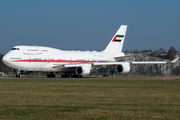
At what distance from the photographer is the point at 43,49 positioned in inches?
1970

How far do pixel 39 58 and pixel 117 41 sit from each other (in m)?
19.7

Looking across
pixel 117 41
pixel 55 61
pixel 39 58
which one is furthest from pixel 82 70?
pixel 117 41

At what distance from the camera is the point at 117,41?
63.2m

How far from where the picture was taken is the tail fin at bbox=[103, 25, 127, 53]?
205 feet

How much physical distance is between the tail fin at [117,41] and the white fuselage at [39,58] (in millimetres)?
8286

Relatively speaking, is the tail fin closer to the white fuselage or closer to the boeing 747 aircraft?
the boeing 747 aircraft

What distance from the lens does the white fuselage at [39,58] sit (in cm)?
4728

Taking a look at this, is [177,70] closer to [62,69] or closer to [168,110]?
[62,69]

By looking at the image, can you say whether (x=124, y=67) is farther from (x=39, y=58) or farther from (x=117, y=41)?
(x=39, y=58)

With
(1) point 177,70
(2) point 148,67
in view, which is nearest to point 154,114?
(1) point 177,70

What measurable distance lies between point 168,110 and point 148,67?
91.2 m

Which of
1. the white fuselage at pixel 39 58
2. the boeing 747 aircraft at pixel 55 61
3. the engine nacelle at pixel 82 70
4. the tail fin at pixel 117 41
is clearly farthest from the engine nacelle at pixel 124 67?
the tail fin at pixel 117 41

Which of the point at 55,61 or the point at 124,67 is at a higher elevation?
the point at 55,61

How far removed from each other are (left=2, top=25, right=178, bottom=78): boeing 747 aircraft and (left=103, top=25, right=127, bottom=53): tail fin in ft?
11.7
